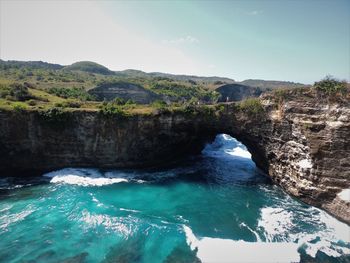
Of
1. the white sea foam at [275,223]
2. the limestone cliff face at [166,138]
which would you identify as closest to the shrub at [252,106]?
the limestone cliff face at [166,138]

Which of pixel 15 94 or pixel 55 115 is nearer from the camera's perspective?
pixel 55 115

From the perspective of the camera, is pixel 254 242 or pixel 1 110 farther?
pixel 1 110

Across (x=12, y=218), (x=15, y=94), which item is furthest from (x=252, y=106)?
(x=15, y=94)

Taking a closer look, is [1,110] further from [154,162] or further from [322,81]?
[322,81]

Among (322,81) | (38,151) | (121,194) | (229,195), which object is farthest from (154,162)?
(322,81)

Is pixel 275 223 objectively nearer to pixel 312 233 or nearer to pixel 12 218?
pixel 312 233

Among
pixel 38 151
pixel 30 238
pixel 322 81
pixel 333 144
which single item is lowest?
pixel 30 238

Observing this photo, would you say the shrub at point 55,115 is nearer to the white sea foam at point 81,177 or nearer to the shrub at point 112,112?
the shrub at point 112,112
